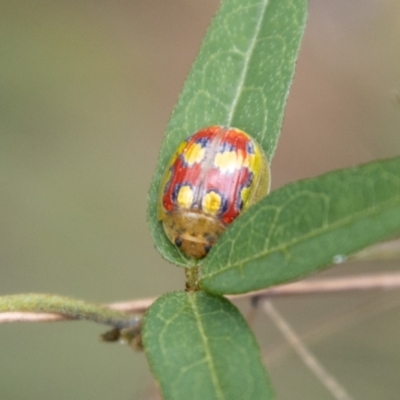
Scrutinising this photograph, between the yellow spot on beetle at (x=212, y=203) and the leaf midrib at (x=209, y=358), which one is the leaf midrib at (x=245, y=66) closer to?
the yellow spot on beetle at (x=212, y=203)

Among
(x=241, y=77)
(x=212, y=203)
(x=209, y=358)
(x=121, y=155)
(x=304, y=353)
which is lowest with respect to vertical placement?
(x=209, y=358)

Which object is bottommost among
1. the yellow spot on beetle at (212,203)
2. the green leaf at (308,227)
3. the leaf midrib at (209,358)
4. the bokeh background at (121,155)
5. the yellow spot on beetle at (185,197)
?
the leaf midrib at (209,358)

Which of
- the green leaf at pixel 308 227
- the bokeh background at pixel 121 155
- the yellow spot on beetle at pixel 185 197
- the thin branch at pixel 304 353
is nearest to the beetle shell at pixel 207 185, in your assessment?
the yellow spot on beetle at pixel 185 197

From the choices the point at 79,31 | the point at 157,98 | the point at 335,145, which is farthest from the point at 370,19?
the point at 79,31

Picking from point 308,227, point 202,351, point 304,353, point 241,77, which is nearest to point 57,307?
point 202,351

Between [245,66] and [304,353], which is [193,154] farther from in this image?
[304,353]

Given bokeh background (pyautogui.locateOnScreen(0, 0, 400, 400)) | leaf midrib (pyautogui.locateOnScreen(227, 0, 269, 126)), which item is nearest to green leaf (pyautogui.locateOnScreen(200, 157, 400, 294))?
leaf midrib (pyautogui.locateOnScreen(227, 0, 269, 126))

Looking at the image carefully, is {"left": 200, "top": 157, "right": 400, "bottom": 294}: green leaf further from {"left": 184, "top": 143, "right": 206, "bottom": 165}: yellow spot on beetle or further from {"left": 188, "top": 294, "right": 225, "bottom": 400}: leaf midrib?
{"left": 184, "top": 143, "right": 206, "bottom": 165}: yellow spot on beetle
